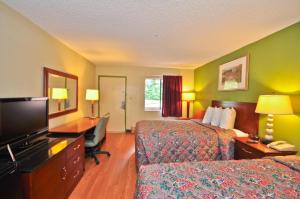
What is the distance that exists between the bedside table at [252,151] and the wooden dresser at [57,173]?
2.41 meters

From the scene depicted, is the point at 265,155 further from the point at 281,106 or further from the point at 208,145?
the point at 208,145

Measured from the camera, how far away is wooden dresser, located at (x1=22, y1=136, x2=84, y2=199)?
144 cm

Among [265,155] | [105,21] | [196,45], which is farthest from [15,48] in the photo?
[265,155]

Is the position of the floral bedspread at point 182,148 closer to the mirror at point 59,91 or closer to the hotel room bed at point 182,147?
the hotel room bed at point 182,147

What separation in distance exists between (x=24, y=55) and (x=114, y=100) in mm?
3584

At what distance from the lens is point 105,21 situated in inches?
87.9

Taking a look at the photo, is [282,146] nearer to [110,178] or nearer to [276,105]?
[276,105]

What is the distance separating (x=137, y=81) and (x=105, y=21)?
3486 mm

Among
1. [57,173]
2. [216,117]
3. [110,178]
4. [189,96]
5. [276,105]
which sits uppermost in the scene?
[189,96]

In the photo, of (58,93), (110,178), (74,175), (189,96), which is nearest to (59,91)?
(58,93)

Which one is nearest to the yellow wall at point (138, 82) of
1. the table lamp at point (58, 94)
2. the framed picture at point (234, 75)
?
the framed picture at point (234, 75)

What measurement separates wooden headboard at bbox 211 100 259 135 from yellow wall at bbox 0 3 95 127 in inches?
135

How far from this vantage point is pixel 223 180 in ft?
4.13

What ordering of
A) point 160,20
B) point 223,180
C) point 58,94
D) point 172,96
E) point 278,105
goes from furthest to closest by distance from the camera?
point 172,96 < point 58,94 < point 160,20 < point 278,105 < point 223,180
